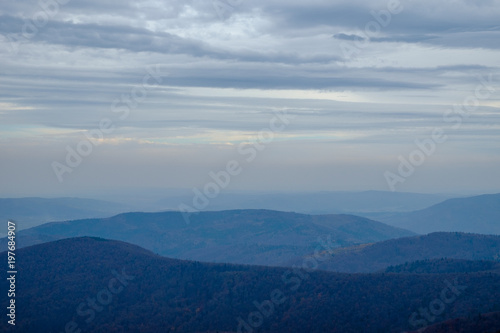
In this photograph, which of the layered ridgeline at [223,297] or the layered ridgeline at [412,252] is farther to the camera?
the layered ridgeline at [412,252]

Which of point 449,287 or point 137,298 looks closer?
point 449,287

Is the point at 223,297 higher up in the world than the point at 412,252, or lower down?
lower down

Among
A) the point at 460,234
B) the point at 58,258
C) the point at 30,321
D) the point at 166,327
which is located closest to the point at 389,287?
the point at 166,327

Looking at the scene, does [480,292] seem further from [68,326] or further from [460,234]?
[460,234]

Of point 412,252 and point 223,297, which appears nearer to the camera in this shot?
point 223,297

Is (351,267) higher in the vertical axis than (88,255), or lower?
lower
